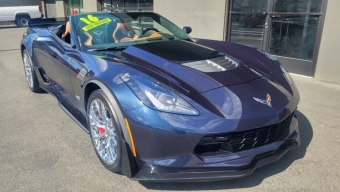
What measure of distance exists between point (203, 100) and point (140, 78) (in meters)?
0.53

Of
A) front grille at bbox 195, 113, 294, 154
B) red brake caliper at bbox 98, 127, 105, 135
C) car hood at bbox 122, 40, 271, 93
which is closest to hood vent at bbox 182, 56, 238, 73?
car hood at bbox 122, 40, 271, 93

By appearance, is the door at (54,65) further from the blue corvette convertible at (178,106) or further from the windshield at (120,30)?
the windshield at (120,30)

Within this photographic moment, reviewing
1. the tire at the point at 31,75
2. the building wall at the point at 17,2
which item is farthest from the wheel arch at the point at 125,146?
the building wall at the point at 17,2

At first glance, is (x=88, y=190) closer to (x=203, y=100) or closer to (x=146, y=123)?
(x=146, y=123)

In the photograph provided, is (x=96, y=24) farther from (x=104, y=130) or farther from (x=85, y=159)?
(x=85, y=159)

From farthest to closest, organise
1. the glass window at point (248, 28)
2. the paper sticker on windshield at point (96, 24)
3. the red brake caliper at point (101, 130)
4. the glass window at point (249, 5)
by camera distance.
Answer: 1. the glass window at point (248, 28)
2. the glass window at point (249, 5)
3. the paper sticker on windshield at point (96, 24)
4. the red brake caliper at point (101, 130)

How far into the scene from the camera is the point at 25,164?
287 centimetres

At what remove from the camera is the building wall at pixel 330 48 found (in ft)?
17.6

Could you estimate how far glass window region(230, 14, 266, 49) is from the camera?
6.68 metres

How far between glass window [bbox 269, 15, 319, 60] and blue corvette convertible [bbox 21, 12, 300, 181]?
118 inches

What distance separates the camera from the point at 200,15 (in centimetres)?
780

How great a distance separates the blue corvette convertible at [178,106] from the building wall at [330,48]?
2.81m

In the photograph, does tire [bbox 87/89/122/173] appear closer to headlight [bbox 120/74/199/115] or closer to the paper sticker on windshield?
headlight [bbox 120/74/199/115]

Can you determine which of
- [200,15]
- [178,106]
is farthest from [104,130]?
[200,15]
